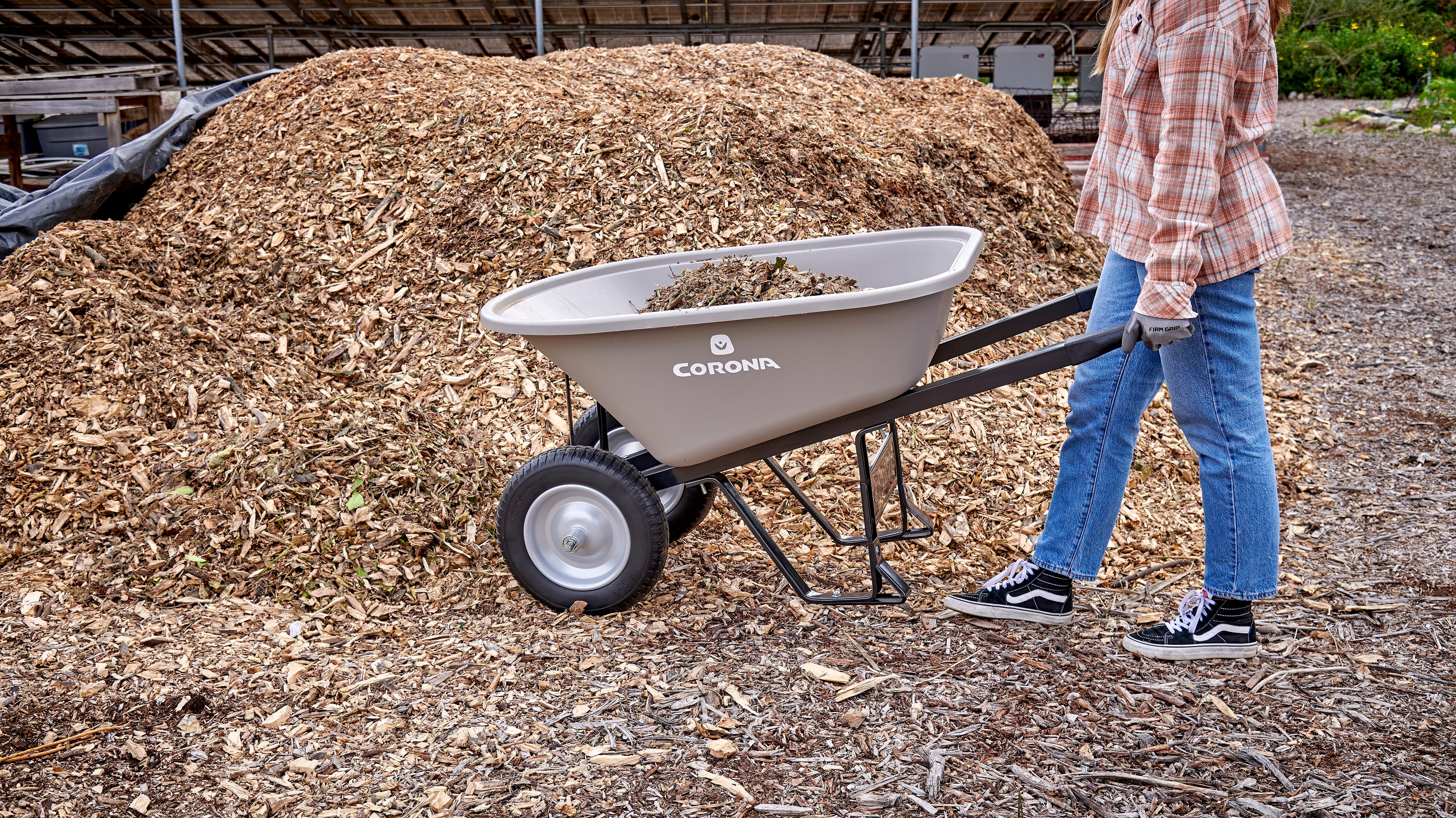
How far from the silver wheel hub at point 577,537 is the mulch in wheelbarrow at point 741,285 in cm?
52

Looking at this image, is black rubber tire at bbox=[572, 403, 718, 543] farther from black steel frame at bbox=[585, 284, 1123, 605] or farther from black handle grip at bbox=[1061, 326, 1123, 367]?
black handle grip at bbox=[1061, 326, 1123, 367]

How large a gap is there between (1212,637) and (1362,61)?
17771mm

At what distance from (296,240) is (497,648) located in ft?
8.03

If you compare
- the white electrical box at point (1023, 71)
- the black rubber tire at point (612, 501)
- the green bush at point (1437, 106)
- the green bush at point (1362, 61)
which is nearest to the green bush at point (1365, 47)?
the green bush at point (1362, 61)

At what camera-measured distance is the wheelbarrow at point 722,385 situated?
7.40ft

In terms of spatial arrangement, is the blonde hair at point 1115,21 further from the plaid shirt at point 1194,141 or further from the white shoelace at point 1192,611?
the white shoelace at point 1192,611

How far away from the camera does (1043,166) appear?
6.29 metres

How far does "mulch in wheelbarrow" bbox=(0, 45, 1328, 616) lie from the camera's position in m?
3.01

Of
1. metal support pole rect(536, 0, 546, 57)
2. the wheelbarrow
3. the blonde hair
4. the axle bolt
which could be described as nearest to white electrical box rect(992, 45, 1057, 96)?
metal support pole rect(536, 0, 546, 57)

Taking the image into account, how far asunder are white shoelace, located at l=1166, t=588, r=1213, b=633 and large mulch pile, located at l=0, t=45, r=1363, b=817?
170mm

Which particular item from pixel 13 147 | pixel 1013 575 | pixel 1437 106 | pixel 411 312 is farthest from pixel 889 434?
pixel 1437 106

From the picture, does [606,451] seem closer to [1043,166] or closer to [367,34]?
[1043,166]

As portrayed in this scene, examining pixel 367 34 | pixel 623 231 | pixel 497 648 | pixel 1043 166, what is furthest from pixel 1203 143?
pixel 367 34

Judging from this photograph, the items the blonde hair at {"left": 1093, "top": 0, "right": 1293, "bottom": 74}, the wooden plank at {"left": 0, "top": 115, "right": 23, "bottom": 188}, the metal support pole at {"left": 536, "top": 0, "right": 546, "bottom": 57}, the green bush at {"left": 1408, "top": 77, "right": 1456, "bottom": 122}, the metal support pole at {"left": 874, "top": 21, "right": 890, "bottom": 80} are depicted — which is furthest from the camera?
the green bush at {"left": 1408, "top": 77, "right": 1456, "bottom": 122}
